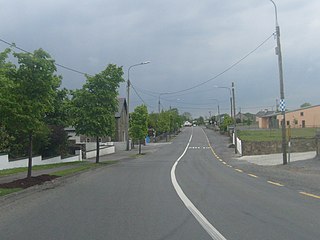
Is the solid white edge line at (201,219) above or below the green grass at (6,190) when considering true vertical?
below

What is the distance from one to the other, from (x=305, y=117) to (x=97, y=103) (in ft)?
264

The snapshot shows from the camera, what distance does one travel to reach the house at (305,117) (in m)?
98.8

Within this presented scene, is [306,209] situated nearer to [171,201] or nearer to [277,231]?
[277,231]

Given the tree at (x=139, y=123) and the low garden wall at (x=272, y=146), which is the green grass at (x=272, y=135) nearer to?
the low garden wall at (x=272, y=146)

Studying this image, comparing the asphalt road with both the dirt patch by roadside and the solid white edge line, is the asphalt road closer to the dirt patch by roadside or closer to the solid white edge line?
the solid white edge line

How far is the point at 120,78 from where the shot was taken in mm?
32938

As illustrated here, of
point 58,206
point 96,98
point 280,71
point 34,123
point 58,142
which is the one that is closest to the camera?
point 58,206

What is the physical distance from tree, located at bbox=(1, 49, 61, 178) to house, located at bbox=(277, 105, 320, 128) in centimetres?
8571

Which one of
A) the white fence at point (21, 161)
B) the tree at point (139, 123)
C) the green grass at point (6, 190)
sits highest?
the tree at point (139, 123)

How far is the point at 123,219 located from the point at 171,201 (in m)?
2.97

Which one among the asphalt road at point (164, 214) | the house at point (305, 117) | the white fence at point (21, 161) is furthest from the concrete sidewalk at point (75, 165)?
the house at point (305, 117)

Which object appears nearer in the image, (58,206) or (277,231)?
(277,231)

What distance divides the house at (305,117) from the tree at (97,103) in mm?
70331

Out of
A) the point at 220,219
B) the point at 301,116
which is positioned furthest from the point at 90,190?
the point at 301,116
